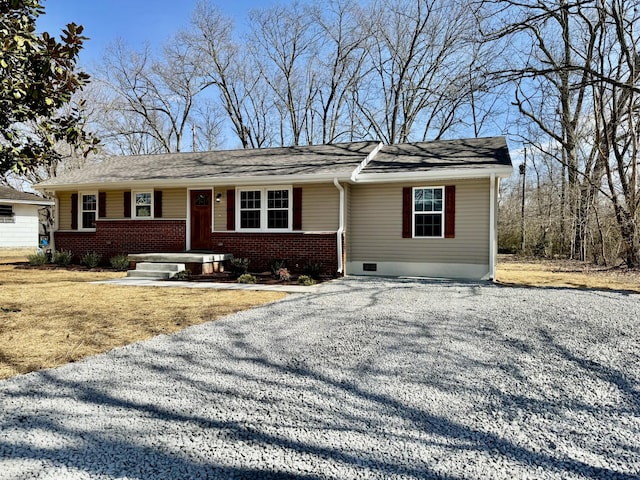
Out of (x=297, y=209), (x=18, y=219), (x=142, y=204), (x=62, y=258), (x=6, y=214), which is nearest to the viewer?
(x=297, y=209)

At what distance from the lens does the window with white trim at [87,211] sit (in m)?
14.2

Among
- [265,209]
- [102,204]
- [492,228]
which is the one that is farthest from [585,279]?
[102,204]

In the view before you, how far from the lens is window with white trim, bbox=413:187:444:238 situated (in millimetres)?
10938

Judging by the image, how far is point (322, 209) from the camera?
38.0ft

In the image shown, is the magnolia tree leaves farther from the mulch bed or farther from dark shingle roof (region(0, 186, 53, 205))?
dark shingle roof (region(0, 186, 53, 205))

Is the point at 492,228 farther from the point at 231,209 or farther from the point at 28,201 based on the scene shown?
the point at 28,201

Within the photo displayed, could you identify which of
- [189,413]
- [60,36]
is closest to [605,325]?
[189,413]

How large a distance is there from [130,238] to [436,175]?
9.57 m

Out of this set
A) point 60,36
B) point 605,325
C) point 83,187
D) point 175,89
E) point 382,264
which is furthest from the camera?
point 175,89

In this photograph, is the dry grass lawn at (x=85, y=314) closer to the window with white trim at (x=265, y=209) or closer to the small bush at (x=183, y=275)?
the small bush at (x=183, y=275)

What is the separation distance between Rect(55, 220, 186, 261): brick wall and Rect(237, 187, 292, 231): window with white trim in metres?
2.04

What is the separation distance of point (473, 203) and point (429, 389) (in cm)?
831

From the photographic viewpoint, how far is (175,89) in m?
28.1

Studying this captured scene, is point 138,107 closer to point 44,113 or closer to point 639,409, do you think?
point 44,113
